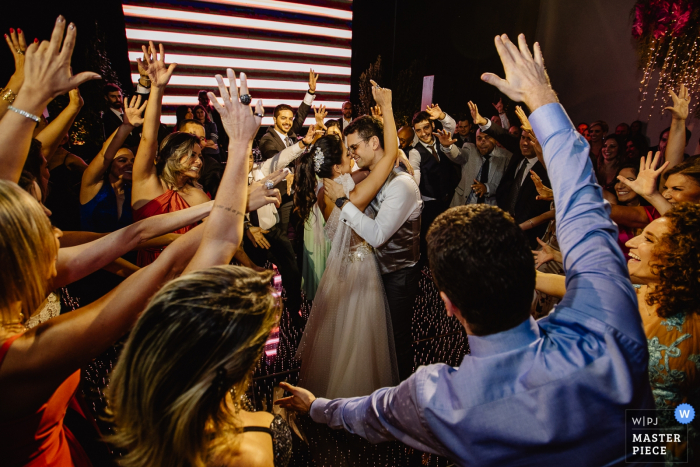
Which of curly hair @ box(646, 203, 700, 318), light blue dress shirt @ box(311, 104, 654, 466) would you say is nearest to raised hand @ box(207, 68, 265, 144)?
light blue dress shirt @ box(311, 104, 654, 466)

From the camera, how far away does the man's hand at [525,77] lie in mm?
1044

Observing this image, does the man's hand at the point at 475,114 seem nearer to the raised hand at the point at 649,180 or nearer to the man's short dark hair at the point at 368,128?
the man's short dark hair at the point at 368,128

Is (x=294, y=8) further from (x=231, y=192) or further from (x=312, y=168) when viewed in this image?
(x=231, y=192)

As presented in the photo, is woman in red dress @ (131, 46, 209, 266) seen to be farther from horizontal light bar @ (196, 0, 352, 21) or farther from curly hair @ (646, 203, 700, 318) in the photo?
horizontal light bar @ (196, 0, 352, 21)

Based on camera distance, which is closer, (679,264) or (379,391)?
(379,391)

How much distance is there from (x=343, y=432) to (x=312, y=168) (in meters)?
1.85

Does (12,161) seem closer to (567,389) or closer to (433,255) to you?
(433,255)

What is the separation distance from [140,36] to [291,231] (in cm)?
471

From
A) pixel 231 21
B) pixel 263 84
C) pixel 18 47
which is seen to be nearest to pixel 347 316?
pixel 18 47

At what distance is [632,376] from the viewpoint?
81 centimetres

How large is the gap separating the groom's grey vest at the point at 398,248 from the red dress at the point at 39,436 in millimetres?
1795

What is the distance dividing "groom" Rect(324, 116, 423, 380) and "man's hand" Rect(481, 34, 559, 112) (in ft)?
4.07

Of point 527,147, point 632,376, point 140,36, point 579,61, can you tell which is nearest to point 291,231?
point 527,147

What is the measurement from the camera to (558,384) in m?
0.79
